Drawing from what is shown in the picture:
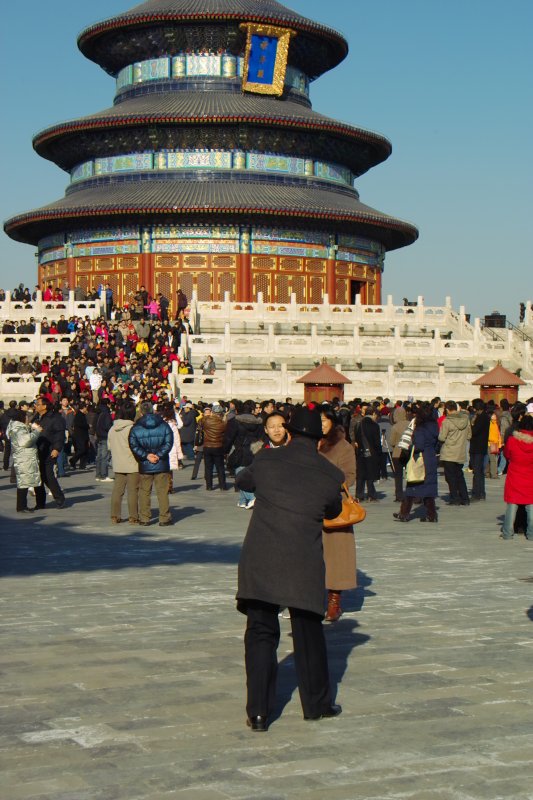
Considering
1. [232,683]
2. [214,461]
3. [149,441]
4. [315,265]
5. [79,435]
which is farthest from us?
[315,265]

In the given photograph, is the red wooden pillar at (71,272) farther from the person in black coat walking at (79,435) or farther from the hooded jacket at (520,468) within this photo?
the hooded jacket at (520,468)

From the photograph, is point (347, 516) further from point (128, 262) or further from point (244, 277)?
point (128, 262)

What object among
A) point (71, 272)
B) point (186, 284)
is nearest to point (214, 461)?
point (186, 284)

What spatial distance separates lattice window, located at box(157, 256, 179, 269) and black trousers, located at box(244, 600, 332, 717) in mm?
45744

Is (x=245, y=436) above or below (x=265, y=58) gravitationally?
below

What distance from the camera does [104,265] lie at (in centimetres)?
5359

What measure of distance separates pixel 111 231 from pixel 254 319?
46.3 feet

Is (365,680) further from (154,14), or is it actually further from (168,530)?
(154,14)

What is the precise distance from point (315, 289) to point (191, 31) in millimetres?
12189

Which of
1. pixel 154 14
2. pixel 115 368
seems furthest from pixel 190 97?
pixel 115 368

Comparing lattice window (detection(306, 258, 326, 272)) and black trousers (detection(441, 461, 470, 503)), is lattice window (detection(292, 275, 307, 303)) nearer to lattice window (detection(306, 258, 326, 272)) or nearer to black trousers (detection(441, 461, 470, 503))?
lattice window (detection(306, 258, 326, 272))

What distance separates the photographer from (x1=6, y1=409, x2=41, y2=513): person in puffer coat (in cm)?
1861

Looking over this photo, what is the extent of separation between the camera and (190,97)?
5406cm

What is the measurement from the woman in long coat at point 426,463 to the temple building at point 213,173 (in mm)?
33596
